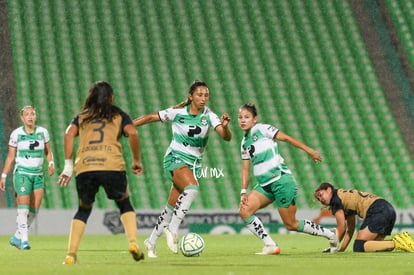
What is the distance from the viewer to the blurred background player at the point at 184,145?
36.8 ft

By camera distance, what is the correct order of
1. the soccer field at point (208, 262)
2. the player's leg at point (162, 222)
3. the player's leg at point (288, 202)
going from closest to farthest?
the soccer field at point (208, 262) → the player's leg at point (162, 222) → the player's leg at point (288, 202)

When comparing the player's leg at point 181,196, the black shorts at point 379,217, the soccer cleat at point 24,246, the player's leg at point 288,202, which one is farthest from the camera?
→ the soccer cleat at point 24,246

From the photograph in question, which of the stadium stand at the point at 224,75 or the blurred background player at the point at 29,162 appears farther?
the stadium stand at the point at 224,75

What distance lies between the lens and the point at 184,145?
1143 cm

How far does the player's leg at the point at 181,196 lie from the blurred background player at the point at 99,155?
7.29 feet

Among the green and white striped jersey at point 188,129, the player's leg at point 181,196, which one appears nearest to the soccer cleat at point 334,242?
the player's leg at point 181,196

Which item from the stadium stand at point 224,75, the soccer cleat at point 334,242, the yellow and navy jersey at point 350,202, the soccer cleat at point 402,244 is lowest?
the soccer cleat at point 402,244

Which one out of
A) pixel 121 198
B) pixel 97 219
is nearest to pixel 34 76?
pixel 97 219

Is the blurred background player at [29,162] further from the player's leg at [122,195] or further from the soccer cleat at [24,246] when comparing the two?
the player's leg at [122,195]

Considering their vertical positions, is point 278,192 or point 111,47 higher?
point 111,47

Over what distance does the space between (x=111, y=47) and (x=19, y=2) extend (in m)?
2.85

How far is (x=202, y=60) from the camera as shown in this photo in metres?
24.5

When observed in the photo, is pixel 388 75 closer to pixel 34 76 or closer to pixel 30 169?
pixel 34 76

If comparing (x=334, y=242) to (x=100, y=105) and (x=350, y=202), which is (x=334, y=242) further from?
(x=100, y=105)
